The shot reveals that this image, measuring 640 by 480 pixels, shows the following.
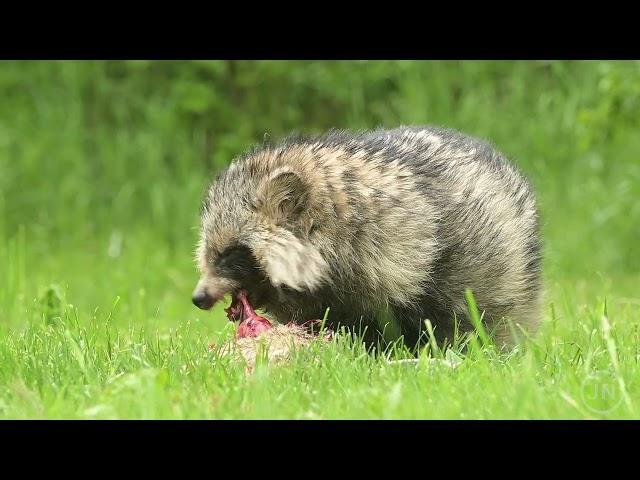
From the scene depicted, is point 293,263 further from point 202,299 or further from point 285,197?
point 202,299

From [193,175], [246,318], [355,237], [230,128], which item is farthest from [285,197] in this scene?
[230,128]

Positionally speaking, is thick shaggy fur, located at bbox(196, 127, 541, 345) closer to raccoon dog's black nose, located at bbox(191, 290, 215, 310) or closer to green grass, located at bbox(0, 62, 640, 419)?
raccoon dog's black nose, located at bbox(191, 290, 215, 310)

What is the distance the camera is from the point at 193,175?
36.0 feet

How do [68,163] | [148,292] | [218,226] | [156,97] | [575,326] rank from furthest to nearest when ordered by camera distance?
[156,97] < [68,163] < [148,292] < [575,326] < [218,226]

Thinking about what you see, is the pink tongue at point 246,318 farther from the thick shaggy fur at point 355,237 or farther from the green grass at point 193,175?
the green grass at point 193,175

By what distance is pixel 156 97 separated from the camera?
1160 cm

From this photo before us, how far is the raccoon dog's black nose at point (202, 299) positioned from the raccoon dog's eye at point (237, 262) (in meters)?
0.13

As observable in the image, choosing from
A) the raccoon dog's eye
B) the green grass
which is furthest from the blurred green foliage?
the raccoon dog's eye

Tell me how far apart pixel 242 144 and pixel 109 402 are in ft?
26.0

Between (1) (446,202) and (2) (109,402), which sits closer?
(2) (109,402)

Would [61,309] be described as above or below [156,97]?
below

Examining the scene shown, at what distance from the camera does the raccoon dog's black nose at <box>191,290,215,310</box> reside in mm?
4973

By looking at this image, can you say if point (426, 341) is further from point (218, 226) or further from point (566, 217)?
point (566, 217)

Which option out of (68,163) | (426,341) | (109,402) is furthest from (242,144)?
(109,402)
